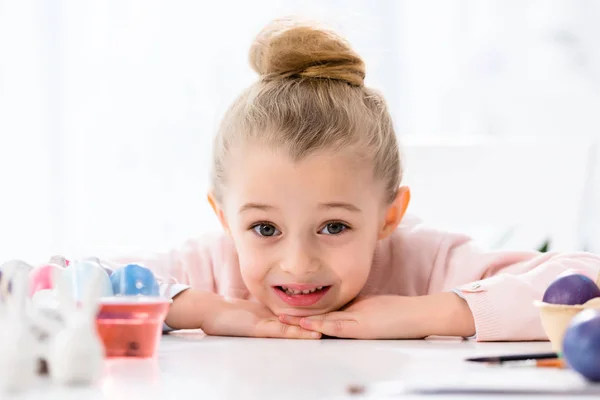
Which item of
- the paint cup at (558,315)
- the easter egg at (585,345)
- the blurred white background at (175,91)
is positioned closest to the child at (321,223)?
the paint cup at (558,315)

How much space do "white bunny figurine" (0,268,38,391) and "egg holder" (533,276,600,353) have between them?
51 cm

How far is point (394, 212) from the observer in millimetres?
1478

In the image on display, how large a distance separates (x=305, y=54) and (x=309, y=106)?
0.09 metres

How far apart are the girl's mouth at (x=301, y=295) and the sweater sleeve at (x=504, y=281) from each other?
203 mm

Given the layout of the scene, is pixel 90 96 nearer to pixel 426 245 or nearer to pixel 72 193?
pixel 72 193

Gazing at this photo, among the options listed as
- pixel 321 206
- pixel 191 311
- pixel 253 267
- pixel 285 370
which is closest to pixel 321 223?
pixel 321 206

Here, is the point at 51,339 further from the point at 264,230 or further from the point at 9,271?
the point at 264,230

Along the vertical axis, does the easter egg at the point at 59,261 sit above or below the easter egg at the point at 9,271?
below

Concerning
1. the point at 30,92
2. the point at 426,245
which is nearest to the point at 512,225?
the point at 426,245

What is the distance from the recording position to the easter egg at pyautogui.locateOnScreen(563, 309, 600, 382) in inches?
28.1

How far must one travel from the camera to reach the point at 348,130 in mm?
1358

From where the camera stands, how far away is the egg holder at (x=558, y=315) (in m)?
0.91

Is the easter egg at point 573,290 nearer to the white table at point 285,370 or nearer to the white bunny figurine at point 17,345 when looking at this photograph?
the white table at point 285,370

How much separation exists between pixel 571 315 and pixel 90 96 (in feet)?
8.51
